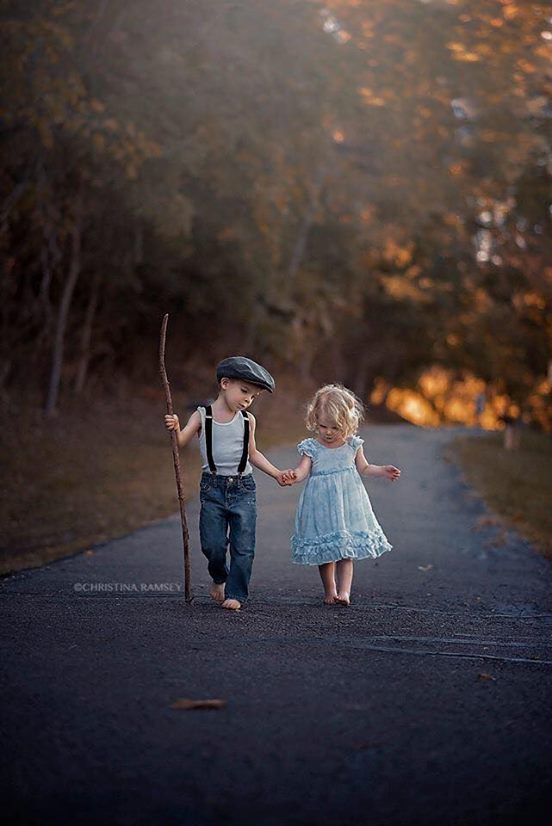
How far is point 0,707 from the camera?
3975 mm

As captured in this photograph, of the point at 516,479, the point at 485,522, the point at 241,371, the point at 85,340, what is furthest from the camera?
the point at 85,340

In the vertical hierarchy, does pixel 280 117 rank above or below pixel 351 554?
above

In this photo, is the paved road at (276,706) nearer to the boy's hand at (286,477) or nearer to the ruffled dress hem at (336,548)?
the ruffled dress hem at (336,548)

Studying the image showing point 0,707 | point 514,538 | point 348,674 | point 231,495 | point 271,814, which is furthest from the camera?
point 514,538

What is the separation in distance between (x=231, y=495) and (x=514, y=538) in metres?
5.09

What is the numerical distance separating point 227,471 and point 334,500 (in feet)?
2.44

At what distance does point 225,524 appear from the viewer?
6434 mm

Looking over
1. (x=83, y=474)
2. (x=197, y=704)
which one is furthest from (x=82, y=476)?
(x=197, y=704)

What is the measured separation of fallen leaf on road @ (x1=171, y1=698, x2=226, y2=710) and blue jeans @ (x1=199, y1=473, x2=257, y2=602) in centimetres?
223

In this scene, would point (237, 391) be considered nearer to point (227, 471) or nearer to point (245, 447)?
point (245, 447)

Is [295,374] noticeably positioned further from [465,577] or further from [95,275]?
[465,577]

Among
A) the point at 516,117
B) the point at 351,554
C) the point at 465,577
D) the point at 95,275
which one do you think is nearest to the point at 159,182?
the point at 95,275

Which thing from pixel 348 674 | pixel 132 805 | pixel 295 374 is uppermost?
pixel 295 374

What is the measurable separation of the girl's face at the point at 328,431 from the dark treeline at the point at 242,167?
7.56 meters
